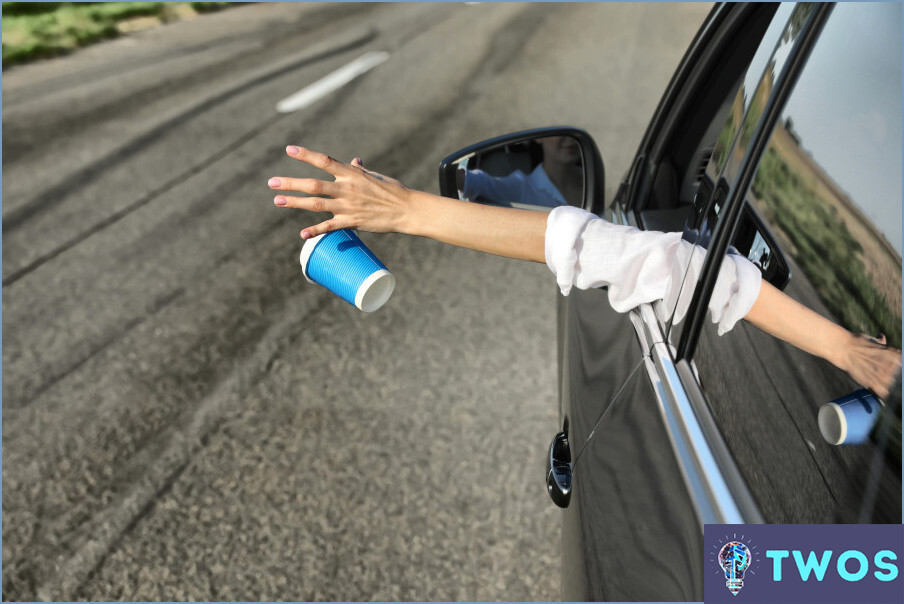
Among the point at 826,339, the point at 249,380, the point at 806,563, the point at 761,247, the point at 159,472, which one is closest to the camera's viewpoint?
the point at 806,563

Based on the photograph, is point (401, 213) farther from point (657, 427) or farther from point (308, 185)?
point (657, 427)

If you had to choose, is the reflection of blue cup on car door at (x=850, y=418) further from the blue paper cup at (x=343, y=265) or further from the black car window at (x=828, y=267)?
the blue paper cup at (x=343, y=265)

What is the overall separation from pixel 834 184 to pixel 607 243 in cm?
53

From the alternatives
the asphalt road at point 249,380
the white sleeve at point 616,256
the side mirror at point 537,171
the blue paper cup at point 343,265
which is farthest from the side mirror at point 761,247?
the asphalt road at point 249,380

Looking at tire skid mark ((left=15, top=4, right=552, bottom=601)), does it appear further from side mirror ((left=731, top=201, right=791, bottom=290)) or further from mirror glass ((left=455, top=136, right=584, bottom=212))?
side mirror ((left=731, top=201, right=791, bottom=290))

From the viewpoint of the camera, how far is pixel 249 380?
3891 mm

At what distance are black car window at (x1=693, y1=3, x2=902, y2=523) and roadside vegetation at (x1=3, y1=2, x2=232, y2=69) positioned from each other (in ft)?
34.6

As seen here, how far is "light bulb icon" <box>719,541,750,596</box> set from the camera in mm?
1019

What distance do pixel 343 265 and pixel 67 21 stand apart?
1183 centimetres

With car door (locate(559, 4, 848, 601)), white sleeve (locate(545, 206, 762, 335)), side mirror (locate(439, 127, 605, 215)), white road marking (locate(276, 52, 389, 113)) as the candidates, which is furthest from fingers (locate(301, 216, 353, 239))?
white road marking (locate(276, 52, 389, 113))

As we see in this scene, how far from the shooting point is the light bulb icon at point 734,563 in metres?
1.02

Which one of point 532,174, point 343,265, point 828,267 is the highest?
point 828,267

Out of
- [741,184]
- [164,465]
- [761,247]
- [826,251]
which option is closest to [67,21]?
[164,465]

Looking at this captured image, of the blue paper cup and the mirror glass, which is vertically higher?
the blue paper cup
